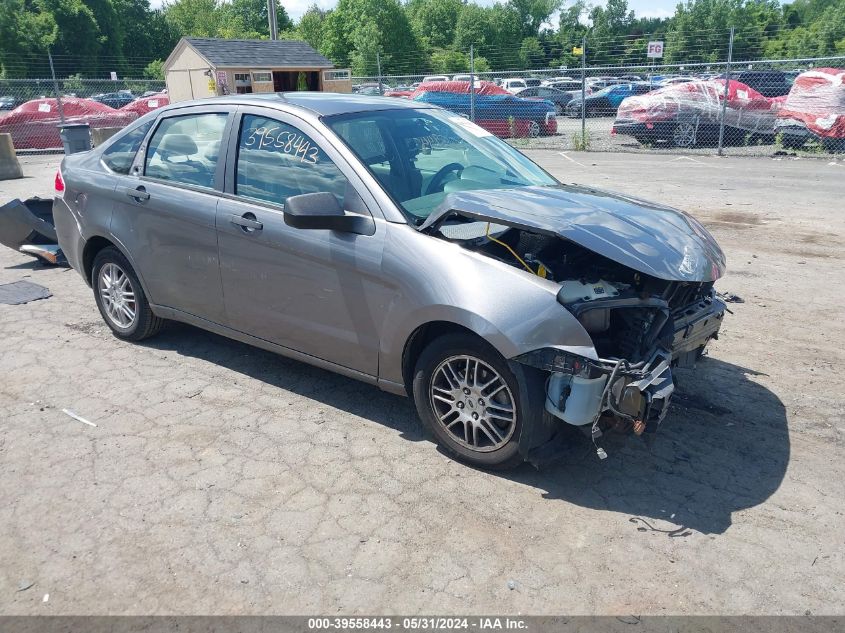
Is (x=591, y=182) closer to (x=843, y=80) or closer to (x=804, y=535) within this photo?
(x=843, y=80)

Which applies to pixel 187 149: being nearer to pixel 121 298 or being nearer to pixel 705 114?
pixel 121 298

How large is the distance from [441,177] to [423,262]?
907 mm

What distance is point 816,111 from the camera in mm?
16922

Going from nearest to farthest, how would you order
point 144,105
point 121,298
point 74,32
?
point 121,298, point 144,105, point 74,32

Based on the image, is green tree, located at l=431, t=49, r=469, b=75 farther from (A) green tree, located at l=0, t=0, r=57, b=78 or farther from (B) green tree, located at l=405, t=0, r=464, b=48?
(A) green tree, located at l=0, t=0, r=57, b=78

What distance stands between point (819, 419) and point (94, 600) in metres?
4.00

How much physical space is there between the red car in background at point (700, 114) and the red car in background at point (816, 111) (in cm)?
46

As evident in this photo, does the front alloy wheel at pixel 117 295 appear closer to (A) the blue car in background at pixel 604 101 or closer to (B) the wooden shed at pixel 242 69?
(B) the wooden shed at pixel 242 69

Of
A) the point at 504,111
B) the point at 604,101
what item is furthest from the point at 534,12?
the point at 504,111

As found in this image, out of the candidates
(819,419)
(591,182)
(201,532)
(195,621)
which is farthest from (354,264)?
(591,182)

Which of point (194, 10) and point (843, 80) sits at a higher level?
point (194, 10)

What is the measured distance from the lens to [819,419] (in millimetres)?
4340

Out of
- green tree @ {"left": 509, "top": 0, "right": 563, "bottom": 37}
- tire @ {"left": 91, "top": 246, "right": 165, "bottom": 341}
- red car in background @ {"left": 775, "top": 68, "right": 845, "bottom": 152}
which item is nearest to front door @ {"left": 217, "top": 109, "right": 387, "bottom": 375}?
Answer: tire @ {"left": 91, "top": 246, "right": 165, "bottom": 341}

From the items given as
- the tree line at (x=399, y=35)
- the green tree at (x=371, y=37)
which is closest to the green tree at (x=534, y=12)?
the tree line at (x=399, y=35)
